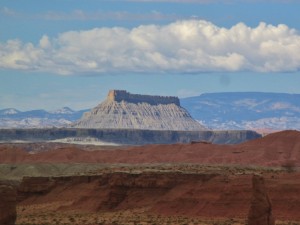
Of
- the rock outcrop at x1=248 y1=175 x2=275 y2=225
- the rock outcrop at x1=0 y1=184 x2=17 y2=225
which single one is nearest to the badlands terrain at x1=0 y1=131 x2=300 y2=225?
the rock outcrop at x1=248 y1=175 x2=275 y2=225

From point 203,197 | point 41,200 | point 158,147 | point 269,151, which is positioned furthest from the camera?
point 158,147

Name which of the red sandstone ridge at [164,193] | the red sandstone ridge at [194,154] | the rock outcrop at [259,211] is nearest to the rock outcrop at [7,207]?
the rock outcrop at [259,211]

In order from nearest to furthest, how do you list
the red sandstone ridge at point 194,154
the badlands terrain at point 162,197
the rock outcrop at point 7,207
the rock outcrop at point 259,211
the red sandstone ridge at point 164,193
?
1. the rock outcrop at point 7,207
2. the rock outcrop at point 259,211
3. the badlands terrain at point 162,197
4. the red sandstone ridge at point 164,193
5. the red sandstone ridge at point 194,154

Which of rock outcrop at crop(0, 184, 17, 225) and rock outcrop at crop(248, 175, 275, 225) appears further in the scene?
rock outcrop at crop(248, 175, 275, 225)

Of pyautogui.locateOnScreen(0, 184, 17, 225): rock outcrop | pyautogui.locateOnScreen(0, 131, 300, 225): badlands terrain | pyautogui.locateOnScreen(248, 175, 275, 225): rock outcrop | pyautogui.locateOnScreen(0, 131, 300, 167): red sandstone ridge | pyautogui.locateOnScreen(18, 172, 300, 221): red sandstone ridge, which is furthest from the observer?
pyautogui.locateOnScreen(0, 131, 300, 167): red sandstone ridge

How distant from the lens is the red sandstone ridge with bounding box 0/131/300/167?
6240 inches

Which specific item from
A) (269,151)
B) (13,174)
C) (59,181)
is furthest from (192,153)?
(59,181)

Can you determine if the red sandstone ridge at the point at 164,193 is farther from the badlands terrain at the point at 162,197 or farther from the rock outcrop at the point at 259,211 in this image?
the rock outcrop at the point at 259,211

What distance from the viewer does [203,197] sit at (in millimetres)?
94125

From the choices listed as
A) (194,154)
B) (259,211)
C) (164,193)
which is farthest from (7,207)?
(194,154)

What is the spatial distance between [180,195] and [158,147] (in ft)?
296

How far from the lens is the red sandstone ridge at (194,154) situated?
158m

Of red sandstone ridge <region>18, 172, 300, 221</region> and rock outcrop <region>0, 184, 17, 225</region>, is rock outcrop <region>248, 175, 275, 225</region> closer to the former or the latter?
rock outcrop <region>0, 184, 17, 225</region>

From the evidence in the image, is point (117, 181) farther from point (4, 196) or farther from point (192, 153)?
point (192, 153)
